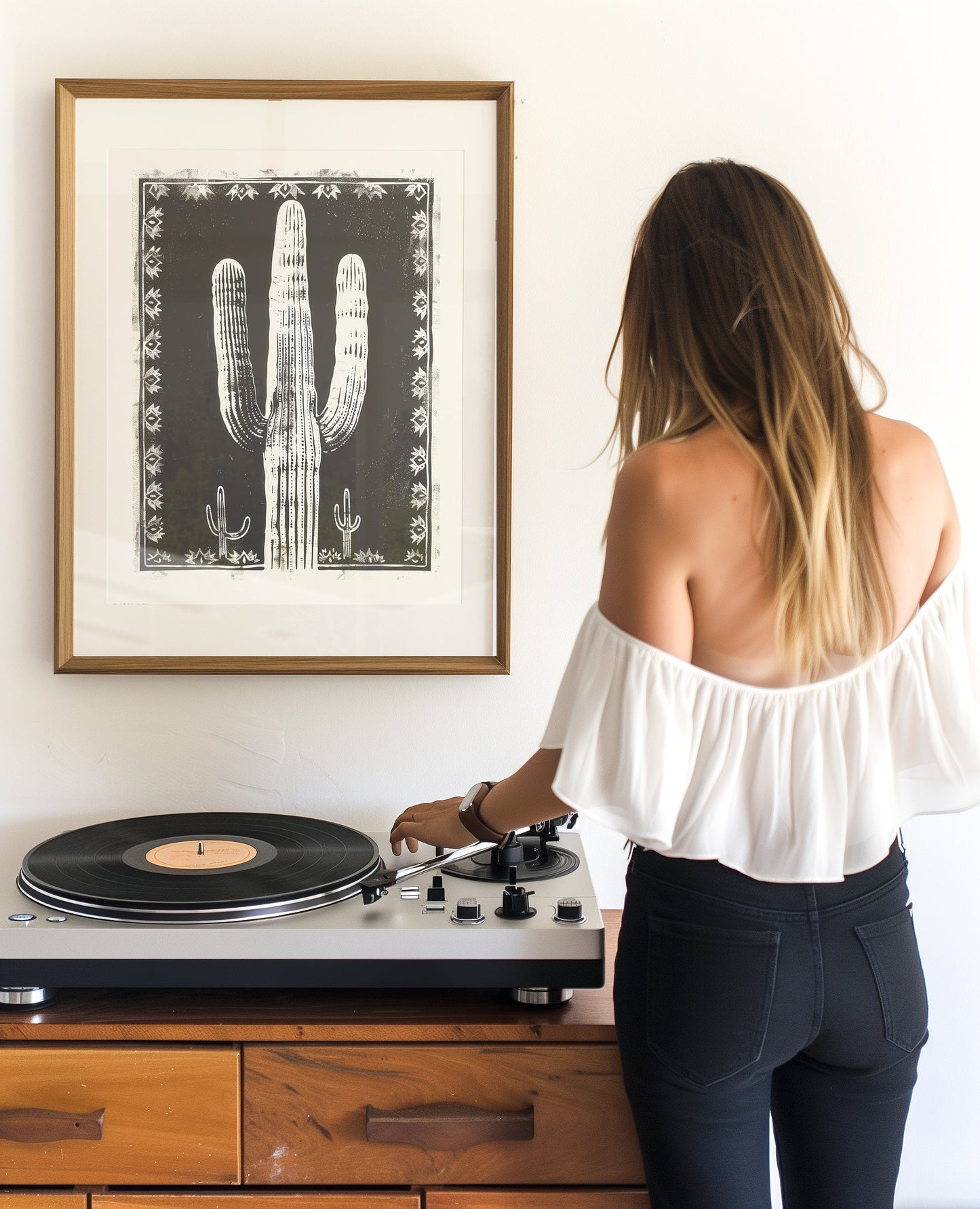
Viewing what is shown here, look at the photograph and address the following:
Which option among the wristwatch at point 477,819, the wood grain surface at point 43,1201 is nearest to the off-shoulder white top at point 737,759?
the wristwatch at point 477,819

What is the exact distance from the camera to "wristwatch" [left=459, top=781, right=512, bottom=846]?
1047mm

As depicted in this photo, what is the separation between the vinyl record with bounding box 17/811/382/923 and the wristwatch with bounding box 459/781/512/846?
0.48 feet

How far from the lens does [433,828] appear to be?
44.6 inches

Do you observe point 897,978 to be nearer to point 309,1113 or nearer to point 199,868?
point 309,1113

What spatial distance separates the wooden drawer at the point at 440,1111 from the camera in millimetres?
1006

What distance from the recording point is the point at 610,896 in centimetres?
147

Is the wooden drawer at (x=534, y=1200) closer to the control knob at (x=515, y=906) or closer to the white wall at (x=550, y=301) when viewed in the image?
the control knob at (x=515, y=906)

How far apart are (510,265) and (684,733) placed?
0.81 meters

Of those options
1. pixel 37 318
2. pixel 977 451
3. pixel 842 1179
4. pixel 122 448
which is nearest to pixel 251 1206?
Result: pixel 842 1179

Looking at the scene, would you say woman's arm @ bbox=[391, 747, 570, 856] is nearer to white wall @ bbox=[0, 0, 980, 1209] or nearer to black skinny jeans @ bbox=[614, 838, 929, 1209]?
black skinny jeans @ bbox=[614, 838, 929, 1209]

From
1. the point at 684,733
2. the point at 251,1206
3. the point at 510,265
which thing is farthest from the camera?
the point at 510,265

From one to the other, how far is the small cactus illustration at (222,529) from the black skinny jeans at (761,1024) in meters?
0.78

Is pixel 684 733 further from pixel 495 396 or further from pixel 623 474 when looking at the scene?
pixel 495 396

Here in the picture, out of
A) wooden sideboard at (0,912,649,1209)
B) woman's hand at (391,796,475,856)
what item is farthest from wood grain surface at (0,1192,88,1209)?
woman's hand at (391,796,475,856)
